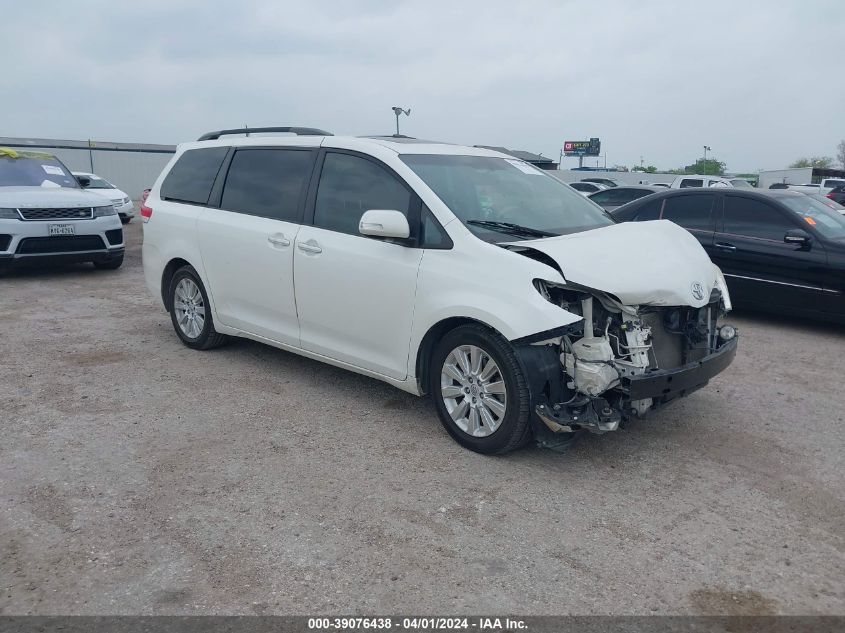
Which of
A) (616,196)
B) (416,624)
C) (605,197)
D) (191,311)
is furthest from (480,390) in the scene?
(605,197)

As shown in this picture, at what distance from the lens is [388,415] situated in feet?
16.6

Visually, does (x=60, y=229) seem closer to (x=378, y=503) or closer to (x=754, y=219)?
(x=378, y=503)

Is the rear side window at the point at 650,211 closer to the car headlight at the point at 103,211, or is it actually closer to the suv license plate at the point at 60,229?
the car headlight at the point at 103,211

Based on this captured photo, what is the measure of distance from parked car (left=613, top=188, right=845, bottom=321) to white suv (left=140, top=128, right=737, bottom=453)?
3131 mm

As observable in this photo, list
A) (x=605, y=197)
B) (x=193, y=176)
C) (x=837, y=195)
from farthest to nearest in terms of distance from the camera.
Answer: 1. (x=837, y=195)
2. (x=605, y=197)
3. (x=193, y=176)

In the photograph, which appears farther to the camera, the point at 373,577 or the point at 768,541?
the point at 768,541

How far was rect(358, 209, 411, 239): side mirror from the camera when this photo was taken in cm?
445

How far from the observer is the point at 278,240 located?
537 cm

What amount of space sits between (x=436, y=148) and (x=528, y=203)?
797 millimetres

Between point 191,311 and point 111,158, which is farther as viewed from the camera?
point 111,158

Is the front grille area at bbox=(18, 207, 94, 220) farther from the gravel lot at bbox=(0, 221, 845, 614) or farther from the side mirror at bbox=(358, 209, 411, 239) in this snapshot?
the side mirror at bbox=(358, 209, 411, 239)

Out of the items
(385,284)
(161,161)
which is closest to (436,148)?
(385,284)

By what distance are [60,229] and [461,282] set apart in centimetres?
759

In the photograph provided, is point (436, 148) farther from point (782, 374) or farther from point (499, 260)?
point (782, 374)
